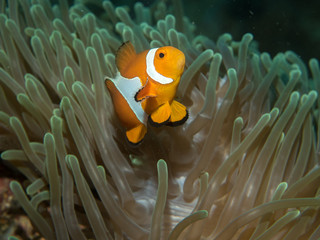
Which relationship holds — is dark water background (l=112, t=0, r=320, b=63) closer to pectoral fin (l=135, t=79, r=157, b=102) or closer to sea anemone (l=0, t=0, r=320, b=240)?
sea anemone (l=0, t=0, r=320, b=240)

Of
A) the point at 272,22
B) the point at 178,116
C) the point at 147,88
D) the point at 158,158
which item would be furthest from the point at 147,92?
the point at 272,22

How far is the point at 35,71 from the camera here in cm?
162

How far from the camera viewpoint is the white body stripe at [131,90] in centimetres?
110

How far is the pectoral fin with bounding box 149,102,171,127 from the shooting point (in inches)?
40.8

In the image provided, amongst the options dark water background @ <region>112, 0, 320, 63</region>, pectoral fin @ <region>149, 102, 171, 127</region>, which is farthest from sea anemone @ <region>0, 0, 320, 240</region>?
dark water background @ <region>112, 0, 320, 63</region>

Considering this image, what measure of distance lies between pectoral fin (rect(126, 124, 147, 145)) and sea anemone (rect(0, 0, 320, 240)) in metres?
0.16

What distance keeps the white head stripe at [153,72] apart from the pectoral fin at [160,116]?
0.31ft

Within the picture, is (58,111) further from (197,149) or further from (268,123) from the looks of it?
(268,123)

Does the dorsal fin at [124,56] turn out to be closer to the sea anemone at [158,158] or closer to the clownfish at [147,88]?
the clownfish at [147,88]

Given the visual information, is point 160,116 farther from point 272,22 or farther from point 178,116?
point 272,22

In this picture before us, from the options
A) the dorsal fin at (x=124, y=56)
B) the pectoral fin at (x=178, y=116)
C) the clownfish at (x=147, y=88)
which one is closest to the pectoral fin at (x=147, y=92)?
the clownfish at (x=147, y=88)

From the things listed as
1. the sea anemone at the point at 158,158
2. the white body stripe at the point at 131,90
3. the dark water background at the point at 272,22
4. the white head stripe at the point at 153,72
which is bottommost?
the sea anemone at the point at 158,158

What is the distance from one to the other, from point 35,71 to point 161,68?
881mm

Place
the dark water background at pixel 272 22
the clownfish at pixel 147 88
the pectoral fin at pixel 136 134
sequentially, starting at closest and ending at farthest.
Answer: the clownfish at pixel 147 88 < the pectoral fin at pixel 136 134 < the dark water background at pixel 272 22
